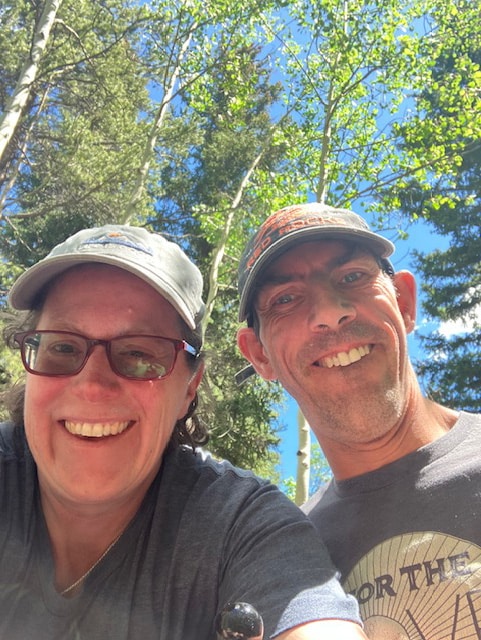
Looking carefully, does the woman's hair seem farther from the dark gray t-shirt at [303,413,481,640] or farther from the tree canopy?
the tree canopy

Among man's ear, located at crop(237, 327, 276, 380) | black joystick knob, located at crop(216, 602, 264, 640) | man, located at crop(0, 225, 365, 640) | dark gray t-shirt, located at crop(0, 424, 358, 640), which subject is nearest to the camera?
black joystick knob, located at crop(216, 602, 264, 640)

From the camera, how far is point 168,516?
166cm

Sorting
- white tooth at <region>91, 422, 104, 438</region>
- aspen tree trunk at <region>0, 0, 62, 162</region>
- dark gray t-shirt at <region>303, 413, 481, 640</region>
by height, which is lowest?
dark gray t-shirt at <region>303, 413, 481, 640</region>

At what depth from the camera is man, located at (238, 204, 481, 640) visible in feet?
5.08

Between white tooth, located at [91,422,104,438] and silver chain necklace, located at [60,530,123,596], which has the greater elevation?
white tooth, located at [91,422,104,438]

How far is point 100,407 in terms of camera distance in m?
1.66

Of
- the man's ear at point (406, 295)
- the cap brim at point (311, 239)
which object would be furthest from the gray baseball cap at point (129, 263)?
the man's ear at point (406, 295)

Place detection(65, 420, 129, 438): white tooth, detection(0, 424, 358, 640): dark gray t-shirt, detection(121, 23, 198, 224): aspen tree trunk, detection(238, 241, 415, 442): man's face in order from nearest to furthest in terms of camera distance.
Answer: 1. detection(0, 424, 358, 640): dark gray t-shirt
2. detection(65, 420, 129, 438): white tooth
3. detection(238, 241, 415, 442): man's face
4. detection(121, 23, 198, 224): aspen tree trunk

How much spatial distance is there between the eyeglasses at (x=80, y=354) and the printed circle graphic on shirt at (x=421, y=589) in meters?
0.97

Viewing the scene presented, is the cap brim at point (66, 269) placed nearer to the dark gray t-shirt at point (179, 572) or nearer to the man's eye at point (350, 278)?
the dark gray t-shirt at point (179, 572)

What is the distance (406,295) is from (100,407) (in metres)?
1.58

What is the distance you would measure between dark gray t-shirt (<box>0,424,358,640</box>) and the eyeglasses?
43 centimetres

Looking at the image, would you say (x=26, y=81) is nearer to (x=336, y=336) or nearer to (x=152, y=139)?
(x=152, y=139)

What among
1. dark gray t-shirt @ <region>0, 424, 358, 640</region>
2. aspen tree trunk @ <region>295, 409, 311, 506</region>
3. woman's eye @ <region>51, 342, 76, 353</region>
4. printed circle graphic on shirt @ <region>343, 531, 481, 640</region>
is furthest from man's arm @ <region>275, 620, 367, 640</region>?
aspen tree trunk @ <region>295, 409, 311, 506</region>
